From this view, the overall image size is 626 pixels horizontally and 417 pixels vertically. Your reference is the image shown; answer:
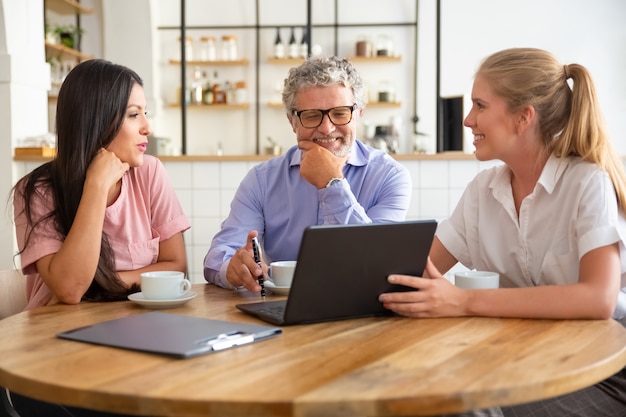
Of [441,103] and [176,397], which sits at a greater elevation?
[441,103]

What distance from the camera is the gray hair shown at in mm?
2062

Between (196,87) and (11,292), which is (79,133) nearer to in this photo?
(11,292)

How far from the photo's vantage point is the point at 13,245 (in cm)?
384

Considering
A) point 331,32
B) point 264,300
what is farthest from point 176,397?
point 331,32

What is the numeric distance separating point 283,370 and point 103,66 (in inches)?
46.3

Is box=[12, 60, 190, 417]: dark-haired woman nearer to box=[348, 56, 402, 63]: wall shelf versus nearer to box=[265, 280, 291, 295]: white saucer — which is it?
box=[265, 280, 291, 295]: white saucer

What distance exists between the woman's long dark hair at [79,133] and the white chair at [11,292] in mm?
217

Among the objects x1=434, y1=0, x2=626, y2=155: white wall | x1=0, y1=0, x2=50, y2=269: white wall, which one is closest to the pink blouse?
x1=0, y1=0, x2=50, y2=269: white wall

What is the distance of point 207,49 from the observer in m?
7.38

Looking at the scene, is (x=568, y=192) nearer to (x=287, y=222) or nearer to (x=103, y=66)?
(x=287, y=222)

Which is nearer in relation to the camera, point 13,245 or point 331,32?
point 13,245

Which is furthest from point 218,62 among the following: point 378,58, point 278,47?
point 378,58

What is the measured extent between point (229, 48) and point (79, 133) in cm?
565

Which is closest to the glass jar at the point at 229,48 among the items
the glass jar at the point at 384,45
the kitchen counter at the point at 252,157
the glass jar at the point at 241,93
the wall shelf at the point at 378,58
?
the glass jar at the point at 241,93
